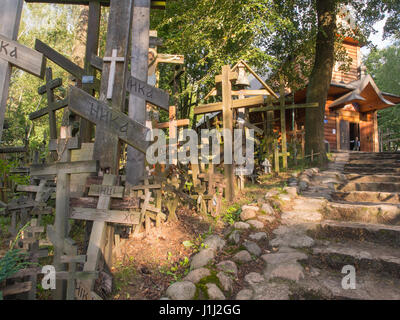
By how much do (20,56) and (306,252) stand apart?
4.06 meters

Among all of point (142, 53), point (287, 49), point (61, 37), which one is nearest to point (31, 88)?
point (61, 37)

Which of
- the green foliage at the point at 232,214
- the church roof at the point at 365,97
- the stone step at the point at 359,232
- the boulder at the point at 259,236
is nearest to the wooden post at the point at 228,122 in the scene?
the green foliage at the point at 232,214

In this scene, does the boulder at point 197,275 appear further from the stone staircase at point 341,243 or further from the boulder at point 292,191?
the boulder at point 292,191

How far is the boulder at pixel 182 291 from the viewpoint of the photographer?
2.39 meters

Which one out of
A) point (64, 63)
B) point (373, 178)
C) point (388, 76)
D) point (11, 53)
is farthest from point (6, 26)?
point (388, 76)

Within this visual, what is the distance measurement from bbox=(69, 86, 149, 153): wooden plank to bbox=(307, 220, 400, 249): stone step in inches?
120

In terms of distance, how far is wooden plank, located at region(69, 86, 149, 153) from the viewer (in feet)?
9.33

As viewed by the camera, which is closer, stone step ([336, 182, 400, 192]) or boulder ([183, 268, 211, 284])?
boulder ([183, 268, 211, 284])

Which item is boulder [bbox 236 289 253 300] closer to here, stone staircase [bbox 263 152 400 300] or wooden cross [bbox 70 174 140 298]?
stone staircase [bbox 263 152 400 300]

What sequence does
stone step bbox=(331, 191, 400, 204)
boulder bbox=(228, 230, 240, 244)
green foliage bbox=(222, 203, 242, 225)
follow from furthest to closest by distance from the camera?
1. stone step bbox=(331, 191, 400, 204)
2. green foliage bbox=(222, 203, 242, 225)
3. boulder bbox=(228, 230, 240, 244)

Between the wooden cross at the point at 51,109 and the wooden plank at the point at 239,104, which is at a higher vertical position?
the wooden plank at the point at 239,104

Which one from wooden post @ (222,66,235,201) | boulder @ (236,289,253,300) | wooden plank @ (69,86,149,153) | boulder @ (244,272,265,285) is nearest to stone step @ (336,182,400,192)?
wooden post @ (222,66,235,201)

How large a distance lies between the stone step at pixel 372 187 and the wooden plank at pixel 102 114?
553 cm

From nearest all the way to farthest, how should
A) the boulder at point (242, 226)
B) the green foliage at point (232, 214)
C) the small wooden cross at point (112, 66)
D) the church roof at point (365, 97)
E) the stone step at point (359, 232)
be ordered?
the small wooden cross at point (112, 66) → the stone step at point (359, 232) → the boulder at point (242, 226) → the green foliage at point (232, 214) → the church roof at point (365, 97)
